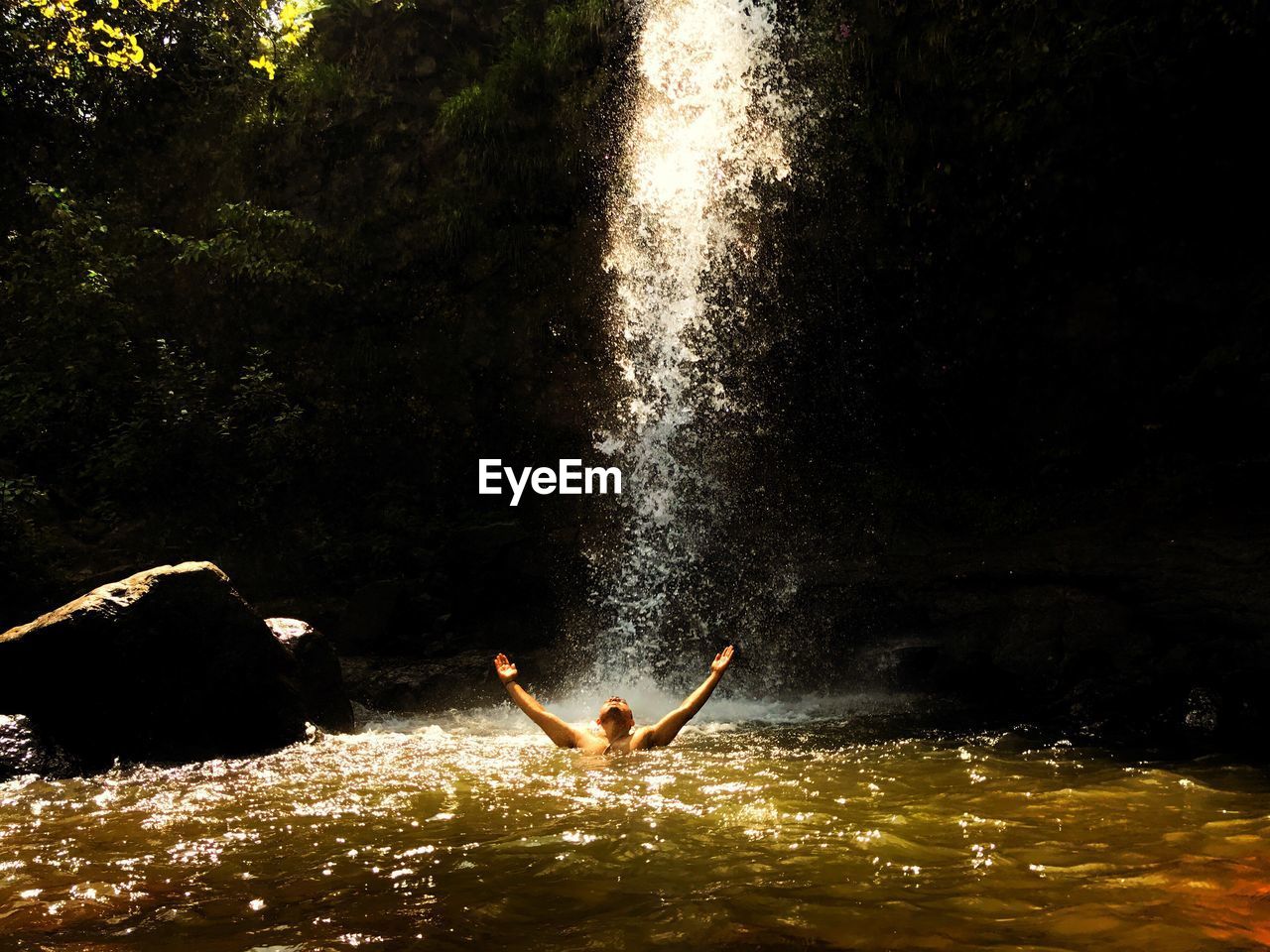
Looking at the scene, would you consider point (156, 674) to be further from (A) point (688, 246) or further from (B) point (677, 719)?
(A) point (688, 246)

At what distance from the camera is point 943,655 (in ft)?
29.7

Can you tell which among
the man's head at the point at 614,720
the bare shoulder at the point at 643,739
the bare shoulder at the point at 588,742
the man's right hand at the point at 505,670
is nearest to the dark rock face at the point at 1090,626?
the bare shoulder at the point at 643,739

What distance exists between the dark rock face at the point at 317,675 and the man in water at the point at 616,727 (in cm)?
213

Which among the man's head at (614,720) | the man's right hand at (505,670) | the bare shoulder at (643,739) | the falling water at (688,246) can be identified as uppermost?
the falling water at (688,246)

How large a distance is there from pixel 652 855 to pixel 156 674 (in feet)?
15.7

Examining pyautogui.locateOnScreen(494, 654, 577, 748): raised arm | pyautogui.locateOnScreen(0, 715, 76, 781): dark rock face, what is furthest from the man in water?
pyautogui.locateOnScreen(0, 715, 76, 781): dark rock face

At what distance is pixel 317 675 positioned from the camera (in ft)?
25.2

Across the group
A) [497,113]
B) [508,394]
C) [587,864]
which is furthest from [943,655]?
[497,113]

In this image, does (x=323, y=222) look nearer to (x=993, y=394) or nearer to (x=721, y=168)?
(x=721, y=168)

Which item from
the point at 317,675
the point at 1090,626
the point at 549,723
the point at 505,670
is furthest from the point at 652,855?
the point at 1090,626

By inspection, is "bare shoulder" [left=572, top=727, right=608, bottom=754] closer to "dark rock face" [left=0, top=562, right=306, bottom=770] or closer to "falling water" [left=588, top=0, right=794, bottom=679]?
"dark rock face" [left=0, top=562, right=306, bottom=770]

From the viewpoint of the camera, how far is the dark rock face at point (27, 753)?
18.3ft

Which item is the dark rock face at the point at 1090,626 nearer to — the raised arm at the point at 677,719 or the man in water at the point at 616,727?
the raised arm at the point at 677,719

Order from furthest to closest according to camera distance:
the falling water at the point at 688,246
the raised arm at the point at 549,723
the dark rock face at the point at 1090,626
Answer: the falling water at the point at 688,246 → the dark rock face at the point at 1090,626 → the raised arm at the point at 549,723
